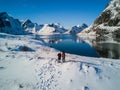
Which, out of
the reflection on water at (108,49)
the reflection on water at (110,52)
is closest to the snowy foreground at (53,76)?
the reflection on water at (110,52)

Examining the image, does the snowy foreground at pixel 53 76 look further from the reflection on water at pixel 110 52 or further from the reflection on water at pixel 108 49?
the reflection on water at pixel 108 49

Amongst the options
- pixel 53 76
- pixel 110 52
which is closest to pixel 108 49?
pixel 110 52

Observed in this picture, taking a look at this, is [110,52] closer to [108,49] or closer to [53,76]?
[108,49]

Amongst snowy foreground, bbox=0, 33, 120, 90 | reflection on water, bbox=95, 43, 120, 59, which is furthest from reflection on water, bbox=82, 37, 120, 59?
snowy foreground, bbox=0, 33, 120, 90

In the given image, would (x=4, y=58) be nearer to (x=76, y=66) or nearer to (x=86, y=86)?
(x=76, y=66)

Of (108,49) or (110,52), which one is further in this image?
(108,49)

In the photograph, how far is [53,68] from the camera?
25.3 metres

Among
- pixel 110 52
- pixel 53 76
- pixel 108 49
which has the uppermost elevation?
pixel 108 49

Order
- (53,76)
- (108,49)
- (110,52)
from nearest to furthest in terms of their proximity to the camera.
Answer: (53,76)
(110,52)
(108,49)

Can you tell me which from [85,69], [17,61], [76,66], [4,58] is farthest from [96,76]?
[4,58]

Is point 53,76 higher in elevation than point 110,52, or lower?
higher

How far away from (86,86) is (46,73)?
23.1ft

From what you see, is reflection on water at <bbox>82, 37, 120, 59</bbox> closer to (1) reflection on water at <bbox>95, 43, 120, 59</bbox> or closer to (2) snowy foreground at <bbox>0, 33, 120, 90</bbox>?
(1) reflection on water at <bbox>95, 43, 120, 59</bbox>

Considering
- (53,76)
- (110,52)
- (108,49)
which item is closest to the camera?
(53,76)
